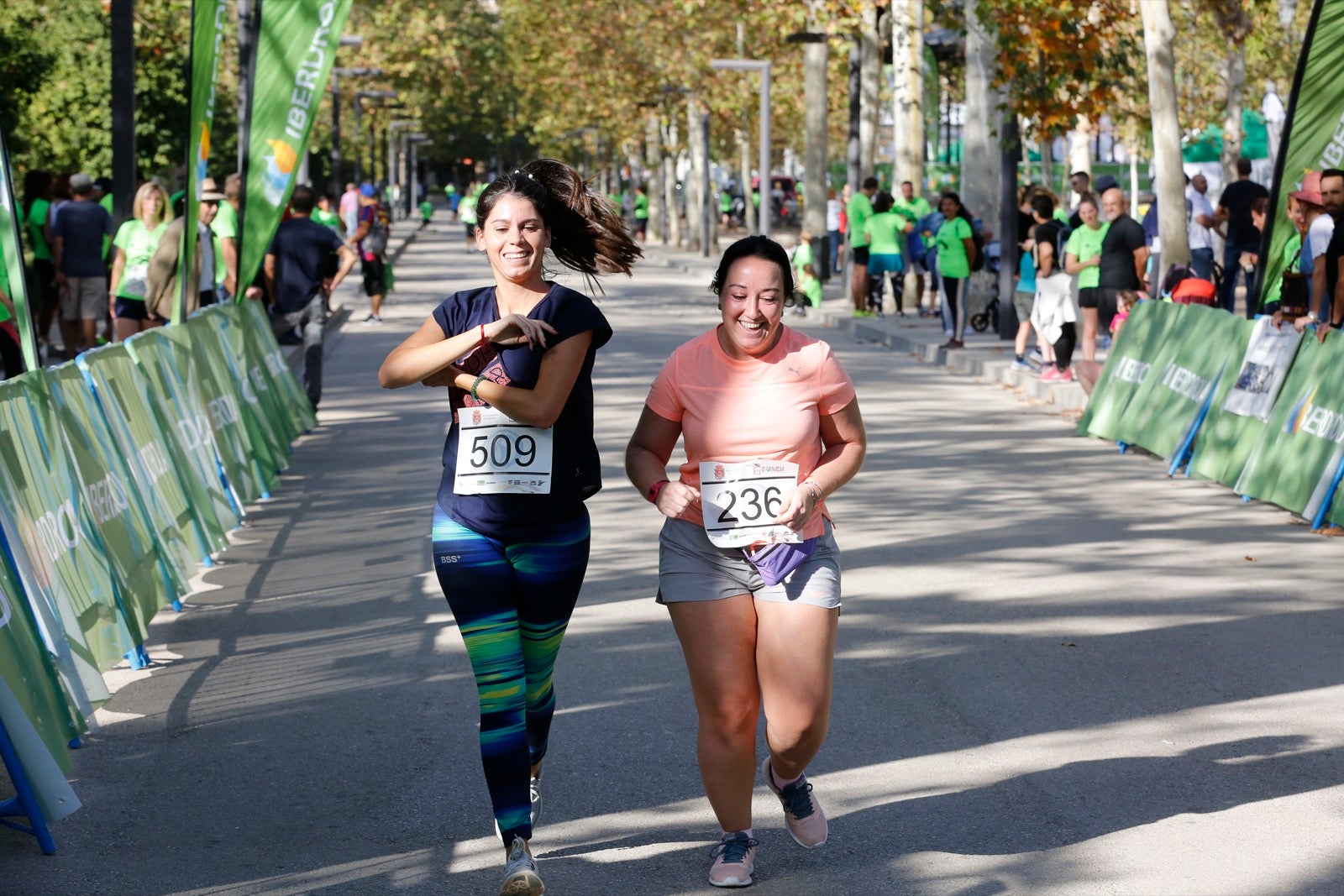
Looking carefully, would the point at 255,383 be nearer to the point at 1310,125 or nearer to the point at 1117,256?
the point at 1310,125

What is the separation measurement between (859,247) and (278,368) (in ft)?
48.1

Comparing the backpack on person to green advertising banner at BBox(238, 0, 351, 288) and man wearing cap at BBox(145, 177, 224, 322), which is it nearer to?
man wearing cap at BBox(145, 177, 224, 322)

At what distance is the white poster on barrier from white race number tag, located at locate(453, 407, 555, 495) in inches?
300

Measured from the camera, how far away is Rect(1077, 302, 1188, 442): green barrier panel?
43.8 ft

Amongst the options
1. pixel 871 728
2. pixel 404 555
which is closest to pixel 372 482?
pixel 404 555

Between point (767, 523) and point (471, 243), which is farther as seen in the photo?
point (471, 243)

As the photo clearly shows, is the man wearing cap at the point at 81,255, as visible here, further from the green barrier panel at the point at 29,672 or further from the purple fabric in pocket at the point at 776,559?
the purple fabric in pocket at the point at 776,559

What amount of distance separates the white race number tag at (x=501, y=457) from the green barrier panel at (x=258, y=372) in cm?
705

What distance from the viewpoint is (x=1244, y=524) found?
10570 millimetres

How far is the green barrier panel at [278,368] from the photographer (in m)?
12.8

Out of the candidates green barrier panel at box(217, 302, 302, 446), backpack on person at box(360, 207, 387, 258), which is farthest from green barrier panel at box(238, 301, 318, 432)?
backpack on person at box(360, 207, 387, 258)

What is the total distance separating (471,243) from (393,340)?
35.6 m

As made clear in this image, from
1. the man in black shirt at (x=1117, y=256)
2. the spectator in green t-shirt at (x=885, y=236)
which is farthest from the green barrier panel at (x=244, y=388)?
the spectator in green t-shirt at (x=885, y=236)

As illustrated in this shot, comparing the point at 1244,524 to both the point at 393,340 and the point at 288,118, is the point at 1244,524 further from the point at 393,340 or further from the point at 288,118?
the point at 393,340
